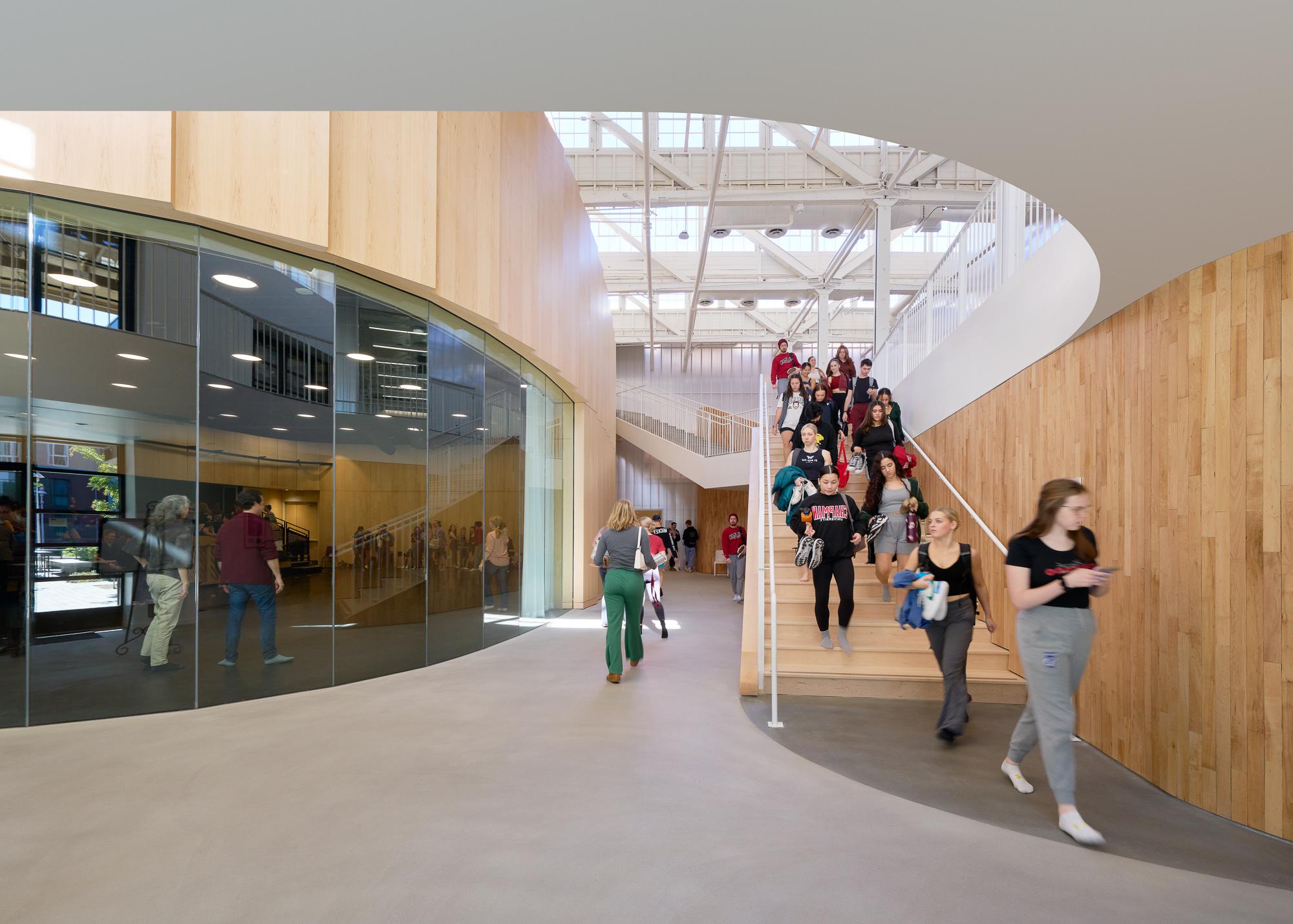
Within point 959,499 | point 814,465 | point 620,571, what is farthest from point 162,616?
point 959,499

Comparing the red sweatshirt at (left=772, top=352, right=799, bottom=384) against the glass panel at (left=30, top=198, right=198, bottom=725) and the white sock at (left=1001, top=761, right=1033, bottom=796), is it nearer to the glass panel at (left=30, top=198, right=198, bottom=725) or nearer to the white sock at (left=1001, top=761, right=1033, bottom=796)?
the white sock at (left=1001, top=761, right=1033, bottom=796)

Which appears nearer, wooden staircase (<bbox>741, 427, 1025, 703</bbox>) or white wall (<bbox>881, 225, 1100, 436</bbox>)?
white wall (<bbox>881, 225, 1100, 436</bbox>)

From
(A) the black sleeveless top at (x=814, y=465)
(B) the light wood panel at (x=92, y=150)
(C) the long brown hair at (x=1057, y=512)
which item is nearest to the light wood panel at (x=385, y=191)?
(B) the light wood panel at (x=92, y=150)

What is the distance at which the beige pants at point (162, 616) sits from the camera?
528cm

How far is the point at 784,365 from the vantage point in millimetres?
13000

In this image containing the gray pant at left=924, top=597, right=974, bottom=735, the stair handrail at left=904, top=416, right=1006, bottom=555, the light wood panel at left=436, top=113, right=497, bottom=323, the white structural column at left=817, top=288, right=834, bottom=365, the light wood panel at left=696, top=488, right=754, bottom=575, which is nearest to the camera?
the gray pant at left=924, top=597, right=974, bottom=735

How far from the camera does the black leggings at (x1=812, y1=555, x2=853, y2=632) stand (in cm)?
639

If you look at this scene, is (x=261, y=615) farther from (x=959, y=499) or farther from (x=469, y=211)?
(x=959, y=499)

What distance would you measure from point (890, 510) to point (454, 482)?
4487 millimetres

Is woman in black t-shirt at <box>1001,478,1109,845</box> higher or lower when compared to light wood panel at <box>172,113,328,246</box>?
lower

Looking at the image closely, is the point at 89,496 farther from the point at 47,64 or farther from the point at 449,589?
the point at 47,64

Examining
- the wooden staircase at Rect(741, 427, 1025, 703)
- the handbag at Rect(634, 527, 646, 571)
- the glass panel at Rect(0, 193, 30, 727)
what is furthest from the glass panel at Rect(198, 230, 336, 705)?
the wooden staircase at Rect(741, 427, 1025, 703)

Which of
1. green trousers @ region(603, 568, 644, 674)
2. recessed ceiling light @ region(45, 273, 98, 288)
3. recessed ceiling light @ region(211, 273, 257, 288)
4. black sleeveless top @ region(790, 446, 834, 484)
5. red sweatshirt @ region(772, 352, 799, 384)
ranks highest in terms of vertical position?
red sweatshirt @ region(772, 352, 799, 384)

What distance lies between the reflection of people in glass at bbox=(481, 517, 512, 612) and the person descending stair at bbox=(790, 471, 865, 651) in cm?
383
